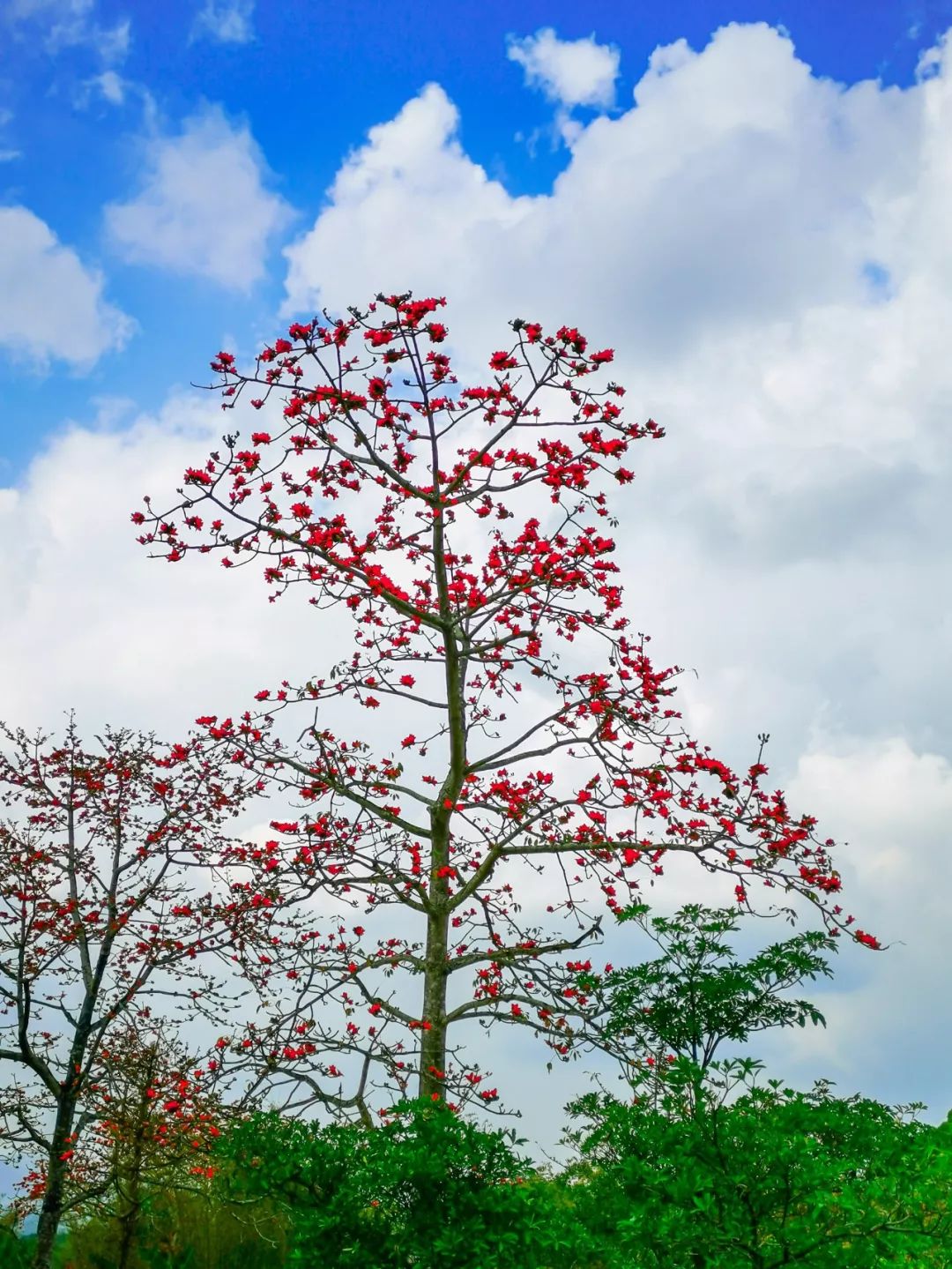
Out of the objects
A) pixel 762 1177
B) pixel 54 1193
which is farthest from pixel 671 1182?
pixel 54 1193

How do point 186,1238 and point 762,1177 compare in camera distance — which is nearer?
point 762,1177

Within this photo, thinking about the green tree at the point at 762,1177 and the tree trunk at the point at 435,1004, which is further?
the tree trunk at the point at 435,1004

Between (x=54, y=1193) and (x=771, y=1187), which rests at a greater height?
(x=771, y=1187)

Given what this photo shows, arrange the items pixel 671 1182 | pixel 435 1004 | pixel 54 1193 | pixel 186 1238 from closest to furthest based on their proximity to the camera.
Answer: pixel 671 1182
pixel 435 1004
pixel 54 1193
pixel 186 1238

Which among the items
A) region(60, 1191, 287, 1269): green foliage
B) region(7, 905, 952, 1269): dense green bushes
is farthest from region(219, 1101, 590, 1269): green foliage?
region(60, 1191, 287, 1269): green foliage

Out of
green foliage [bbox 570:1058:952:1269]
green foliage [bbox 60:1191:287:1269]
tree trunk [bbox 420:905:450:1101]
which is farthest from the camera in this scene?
green foliage [bbox 60:1191:287:1269]

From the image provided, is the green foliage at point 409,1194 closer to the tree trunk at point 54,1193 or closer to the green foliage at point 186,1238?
the tree trunk at point 54,1193

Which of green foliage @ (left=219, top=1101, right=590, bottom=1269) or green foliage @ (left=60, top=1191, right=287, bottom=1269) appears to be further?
green foliage @ (left=60, top=1191, right=287, bottom=1269)

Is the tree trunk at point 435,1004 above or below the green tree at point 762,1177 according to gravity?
above

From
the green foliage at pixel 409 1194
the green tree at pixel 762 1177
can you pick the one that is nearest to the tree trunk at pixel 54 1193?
the green foliage at pixel 409 1194

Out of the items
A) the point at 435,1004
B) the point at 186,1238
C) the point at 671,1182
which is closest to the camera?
the point at 671,1182

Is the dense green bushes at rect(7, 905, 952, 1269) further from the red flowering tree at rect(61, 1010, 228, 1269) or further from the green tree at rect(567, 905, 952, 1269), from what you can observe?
the red flowering tree at rect(61, 1010, 228, 1269)

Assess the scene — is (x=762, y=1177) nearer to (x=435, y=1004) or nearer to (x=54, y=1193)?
(x=435, y=1004)

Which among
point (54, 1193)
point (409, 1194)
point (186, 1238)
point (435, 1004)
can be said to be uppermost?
point (435, 1004)
